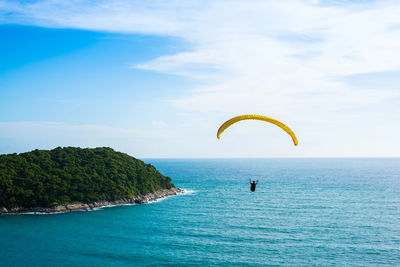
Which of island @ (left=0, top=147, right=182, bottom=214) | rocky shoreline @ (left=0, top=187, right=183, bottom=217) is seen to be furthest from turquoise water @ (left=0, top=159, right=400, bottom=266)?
island @ (left=0, top=147, right=182, bottom=214)

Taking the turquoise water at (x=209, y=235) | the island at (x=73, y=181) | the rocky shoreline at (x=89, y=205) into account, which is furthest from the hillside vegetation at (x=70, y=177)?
the turquoise water at (x=209, y=235)

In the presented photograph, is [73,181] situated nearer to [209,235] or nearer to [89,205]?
[89,205]

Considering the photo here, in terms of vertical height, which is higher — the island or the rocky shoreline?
the island

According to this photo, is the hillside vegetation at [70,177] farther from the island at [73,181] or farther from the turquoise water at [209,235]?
the turquoise water at [209,235]

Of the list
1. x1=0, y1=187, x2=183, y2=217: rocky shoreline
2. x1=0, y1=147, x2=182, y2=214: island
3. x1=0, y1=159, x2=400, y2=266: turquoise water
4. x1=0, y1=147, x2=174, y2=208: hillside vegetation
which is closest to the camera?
x1=0, y1=159, x2=400, y2=266: turquoise water

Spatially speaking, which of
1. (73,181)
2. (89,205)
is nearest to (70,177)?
(73,181)

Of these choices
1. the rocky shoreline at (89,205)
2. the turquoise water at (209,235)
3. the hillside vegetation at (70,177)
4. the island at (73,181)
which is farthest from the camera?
the hillside vegetation at (70,177)

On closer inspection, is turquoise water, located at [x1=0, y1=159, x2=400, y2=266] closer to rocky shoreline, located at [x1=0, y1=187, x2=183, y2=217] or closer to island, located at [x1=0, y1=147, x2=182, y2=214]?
rocky shoreline, located at [x1=0, y1=187, x2=183, y2=217]

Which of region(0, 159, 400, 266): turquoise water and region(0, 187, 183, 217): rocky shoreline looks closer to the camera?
region(0, 159, 400, 266): turquoise water

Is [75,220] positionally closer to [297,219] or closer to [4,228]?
[4,228]
